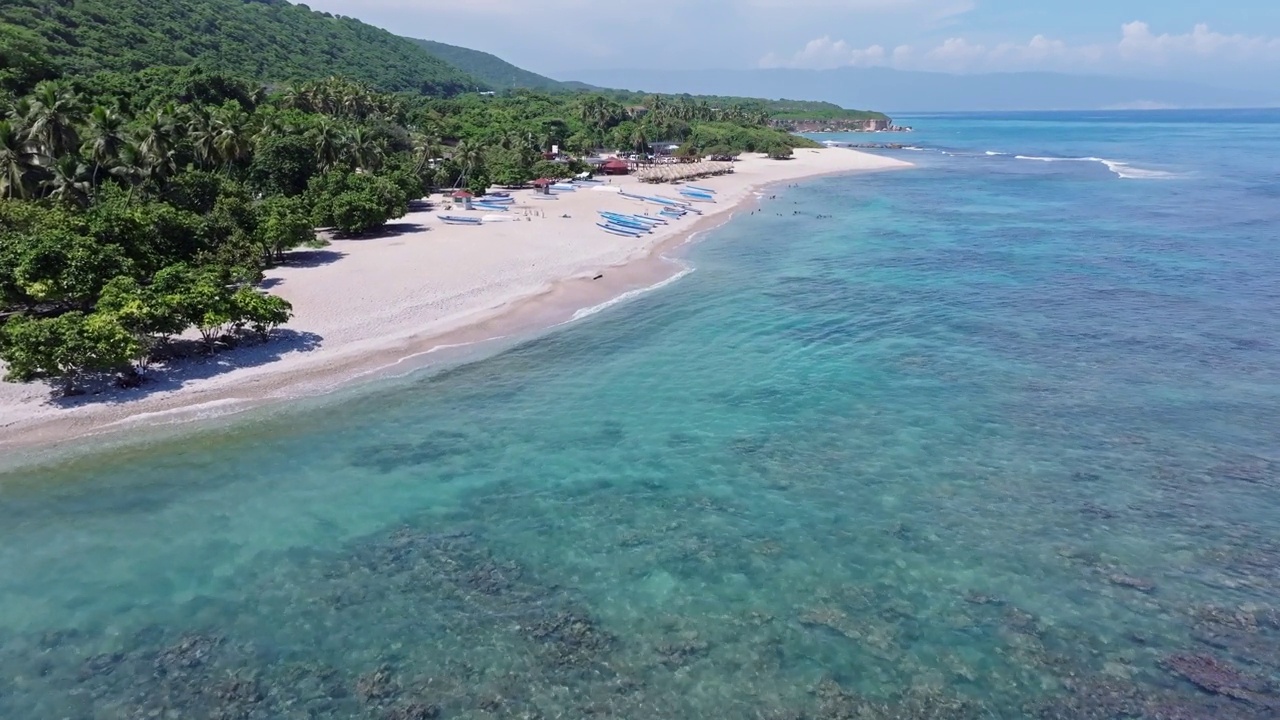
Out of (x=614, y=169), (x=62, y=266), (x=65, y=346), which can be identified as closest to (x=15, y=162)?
(x=62, y=266)

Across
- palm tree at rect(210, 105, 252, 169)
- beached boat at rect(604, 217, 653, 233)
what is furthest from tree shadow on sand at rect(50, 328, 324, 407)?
beached boat at rect(604, 217, 653, 233)

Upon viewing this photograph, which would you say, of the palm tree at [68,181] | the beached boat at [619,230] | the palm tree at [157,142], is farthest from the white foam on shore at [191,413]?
the beached boat at [619,230]

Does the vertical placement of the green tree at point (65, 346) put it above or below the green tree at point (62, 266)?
below

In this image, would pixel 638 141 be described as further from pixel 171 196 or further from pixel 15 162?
pixel 15 162

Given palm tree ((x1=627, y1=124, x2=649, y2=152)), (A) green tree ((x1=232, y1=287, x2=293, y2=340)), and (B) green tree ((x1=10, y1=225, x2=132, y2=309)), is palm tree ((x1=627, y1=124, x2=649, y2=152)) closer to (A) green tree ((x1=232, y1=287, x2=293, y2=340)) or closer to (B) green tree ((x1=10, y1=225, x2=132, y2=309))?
(A) green tree ((x1=232, y1=287, x2=293, y2=340))

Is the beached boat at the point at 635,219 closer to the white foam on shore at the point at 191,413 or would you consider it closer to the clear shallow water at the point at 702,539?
the clear shallow water at the point at 702,539
